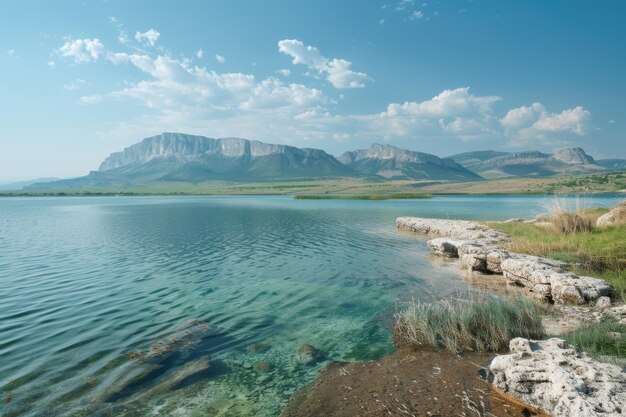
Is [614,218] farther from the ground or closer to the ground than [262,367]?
farther from the ground

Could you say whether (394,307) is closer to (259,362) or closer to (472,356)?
(472,356)

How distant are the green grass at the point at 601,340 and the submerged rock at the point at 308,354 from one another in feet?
25.3

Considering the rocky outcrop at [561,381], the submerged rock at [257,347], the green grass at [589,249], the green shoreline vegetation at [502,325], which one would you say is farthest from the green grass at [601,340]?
the submerged rock at [257,347]

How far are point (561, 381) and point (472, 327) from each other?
→ 457cm

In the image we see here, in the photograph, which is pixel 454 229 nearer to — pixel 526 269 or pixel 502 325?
pixel 526 269

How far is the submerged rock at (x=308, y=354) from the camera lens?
11.8 meters

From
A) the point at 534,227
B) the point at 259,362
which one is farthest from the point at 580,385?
the point at 534,227

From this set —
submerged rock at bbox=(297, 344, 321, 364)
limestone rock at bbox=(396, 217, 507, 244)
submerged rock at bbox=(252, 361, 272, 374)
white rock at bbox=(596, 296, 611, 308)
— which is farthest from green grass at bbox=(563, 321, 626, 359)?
limestone rock at bbox=(396, 217, 507, 244)

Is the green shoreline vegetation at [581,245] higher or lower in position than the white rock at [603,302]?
higher

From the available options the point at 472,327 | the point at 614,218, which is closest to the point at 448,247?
the point at 614,218

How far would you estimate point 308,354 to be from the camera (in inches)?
479

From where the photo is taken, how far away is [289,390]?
995cm

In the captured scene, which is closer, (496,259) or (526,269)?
(526,269)

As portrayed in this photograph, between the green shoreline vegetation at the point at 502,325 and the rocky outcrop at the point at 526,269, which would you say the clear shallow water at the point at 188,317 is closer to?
the green shoreline vegetation at the point at 502,325
